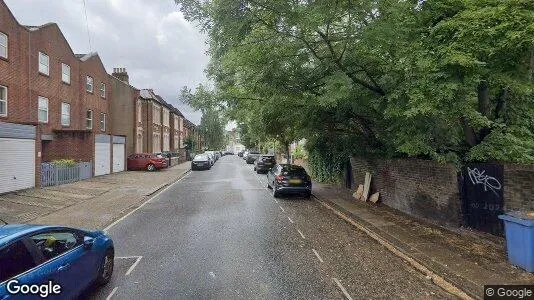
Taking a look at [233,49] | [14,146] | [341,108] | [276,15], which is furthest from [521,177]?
[14,146]

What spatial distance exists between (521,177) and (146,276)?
8.16 meters

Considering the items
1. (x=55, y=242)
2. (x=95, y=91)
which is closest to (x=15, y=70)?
(x=95, y=91)

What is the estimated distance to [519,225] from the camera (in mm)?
6965

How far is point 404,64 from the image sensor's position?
9023mm

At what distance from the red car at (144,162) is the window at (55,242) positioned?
94.3 ft

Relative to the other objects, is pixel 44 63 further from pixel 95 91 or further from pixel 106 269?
pixel 106 269

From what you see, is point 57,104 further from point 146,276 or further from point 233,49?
point 146,276

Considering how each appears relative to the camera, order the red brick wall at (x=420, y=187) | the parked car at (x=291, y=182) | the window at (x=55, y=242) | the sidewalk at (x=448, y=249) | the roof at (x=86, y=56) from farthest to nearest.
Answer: the roof at (x=86, y=56), the parked car at (x=291, y=182), the red brick wall at (x=420, y=187), the sidewalk at (x=448, y=249), the window at (x=55, y=242)

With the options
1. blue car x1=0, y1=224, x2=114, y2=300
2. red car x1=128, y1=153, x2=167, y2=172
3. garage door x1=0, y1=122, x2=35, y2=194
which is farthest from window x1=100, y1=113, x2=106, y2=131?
blue car x1=0, y1=224, x2=114, y2=300

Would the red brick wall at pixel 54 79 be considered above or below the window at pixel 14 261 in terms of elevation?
above

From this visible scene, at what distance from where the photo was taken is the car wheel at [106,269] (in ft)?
20.6

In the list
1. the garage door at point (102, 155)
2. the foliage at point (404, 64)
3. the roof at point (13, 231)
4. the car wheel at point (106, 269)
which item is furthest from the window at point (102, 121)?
the roof at point (13, 231)

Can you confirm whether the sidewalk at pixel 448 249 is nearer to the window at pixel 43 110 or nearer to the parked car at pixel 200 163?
the window at pixel 43 110

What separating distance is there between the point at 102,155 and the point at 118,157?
367 cm
